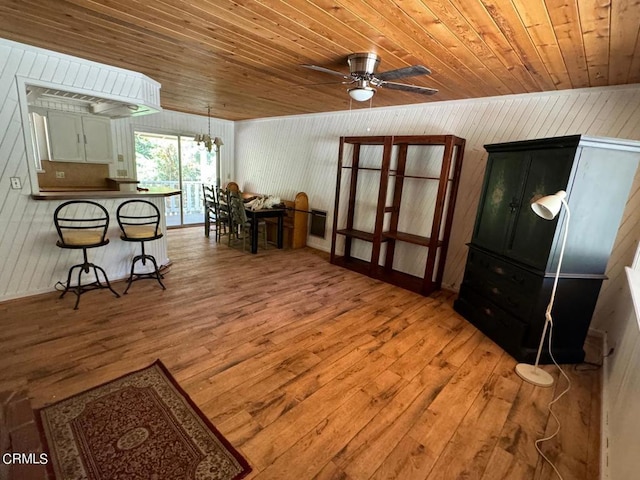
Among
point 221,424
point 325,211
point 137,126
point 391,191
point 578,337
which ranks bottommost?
point 221,424

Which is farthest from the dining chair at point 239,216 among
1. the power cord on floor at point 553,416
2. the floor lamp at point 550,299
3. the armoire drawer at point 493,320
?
the power cord on floor at point 553,416

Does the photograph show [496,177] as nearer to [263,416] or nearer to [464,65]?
[464,65]

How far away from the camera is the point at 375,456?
64.1 inches

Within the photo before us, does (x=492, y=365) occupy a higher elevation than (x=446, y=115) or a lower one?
lower

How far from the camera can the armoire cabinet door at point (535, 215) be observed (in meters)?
2.34

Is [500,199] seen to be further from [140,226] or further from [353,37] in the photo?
[140,226]

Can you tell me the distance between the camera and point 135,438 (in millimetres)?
1641

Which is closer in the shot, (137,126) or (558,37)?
(558,37)

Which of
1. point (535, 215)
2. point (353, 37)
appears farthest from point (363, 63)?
point (535, 215)

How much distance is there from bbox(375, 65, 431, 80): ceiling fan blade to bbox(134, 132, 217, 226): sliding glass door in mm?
5627

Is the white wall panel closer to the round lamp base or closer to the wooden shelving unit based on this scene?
the wooden shelving unit

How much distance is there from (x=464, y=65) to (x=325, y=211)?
3.40m

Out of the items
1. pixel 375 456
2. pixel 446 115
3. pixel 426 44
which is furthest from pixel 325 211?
pixel 375 456

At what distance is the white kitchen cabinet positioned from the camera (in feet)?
15.2
